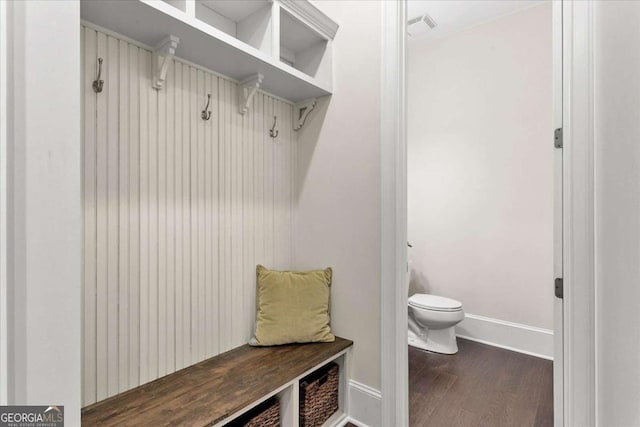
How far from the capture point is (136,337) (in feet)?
4.12

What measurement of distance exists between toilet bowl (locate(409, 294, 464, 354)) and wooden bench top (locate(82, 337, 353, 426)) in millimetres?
1109

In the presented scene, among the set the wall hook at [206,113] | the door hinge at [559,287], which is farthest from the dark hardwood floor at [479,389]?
the wall hook at [206,113]

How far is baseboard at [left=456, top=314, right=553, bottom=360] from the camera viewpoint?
93.4 inches

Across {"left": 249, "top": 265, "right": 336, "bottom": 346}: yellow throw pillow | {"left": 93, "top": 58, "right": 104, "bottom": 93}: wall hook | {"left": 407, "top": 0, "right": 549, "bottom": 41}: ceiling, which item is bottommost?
{"left": 249, "top": 265, "right": 336, "bottom": 346}: yellow throw pillow

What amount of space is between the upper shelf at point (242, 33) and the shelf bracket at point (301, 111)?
4 cm

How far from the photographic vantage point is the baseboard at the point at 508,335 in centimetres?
237

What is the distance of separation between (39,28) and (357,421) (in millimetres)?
1977

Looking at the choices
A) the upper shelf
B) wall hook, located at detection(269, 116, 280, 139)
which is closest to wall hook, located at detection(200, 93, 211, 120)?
the upper shelf

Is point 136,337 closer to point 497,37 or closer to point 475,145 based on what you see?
point 475,145

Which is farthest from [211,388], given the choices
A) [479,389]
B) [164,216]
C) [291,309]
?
[479,389]

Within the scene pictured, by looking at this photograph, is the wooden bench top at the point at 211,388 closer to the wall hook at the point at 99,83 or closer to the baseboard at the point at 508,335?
the wall hook at the point at 99,83

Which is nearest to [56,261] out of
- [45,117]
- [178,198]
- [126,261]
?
[45,117]

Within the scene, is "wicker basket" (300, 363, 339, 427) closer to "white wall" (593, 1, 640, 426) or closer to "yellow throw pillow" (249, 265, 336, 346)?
"yellow throw pillow" (249, 265, 336, 346)

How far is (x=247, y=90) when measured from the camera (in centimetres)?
162
